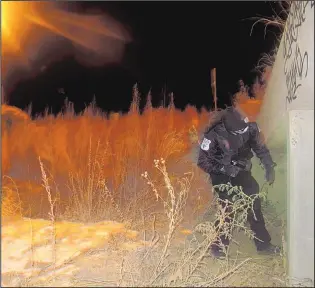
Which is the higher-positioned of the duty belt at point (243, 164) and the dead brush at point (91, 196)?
the duty belt at point (243, 164)

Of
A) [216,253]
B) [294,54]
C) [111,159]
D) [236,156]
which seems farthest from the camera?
[111,159]

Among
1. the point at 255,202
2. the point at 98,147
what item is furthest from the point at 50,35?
the point at 255,202

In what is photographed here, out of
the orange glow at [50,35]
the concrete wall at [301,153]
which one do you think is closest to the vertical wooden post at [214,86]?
the orange glow at [50,35]

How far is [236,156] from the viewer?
3.35 m

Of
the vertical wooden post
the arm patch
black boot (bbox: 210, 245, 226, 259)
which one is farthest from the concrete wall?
the vertical wooden post

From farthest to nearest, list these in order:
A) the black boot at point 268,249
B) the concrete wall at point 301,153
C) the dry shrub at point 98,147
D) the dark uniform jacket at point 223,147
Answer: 1. the dry shrub at point 98,147
2. the dark uniform jacket at point 223,147
3. the black boot at point 268,249
4. the concrete wall at point 301,153

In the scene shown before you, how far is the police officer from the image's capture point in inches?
130

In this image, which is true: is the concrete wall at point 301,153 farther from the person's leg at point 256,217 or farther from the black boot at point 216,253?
the person's leg at point 256,217

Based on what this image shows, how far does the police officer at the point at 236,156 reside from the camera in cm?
329

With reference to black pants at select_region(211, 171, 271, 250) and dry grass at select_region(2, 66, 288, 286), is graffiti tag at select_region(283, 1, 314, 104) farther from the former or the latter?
dry grass at select_region(2, 66, 288, 286)

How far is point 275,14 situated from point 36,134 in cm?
364

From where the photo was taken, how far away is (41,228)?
3912mm

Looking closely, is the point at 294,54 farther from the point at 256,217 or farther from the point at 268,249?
the point at 268,249

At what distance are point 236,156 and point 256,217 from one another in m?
0.56
